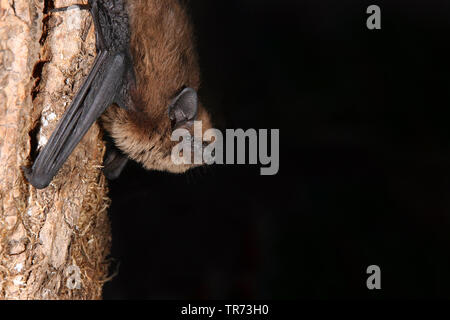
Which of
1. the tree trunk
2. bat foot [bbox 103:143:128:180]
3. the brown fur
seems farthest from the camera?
bat foot [bbox 103:143:128:180]

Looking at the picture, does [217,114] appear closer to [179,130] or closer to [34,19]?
[179,130]

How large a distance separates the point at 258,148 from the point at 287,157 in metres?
0.22

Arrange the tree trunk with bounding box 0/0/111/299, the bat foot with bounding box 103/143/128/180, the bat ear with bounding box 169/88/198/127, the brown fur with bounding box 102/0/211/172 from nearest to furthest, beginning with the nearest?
the tree trunk with bounding box 0/0/111/299 < the brown fur with bounding box 102/0/211/172 < the bat ear with bounding box 169/88/198/127 < the bat foot with bounding box 103/143/128/180

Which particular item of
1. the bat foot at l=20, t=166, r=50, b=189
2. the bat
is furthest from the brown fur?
the bat foot at l=20, t=166, r=50, b=189

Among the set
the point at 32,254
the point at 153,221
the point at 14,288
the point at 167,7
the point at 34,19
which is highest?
the point at 167,7

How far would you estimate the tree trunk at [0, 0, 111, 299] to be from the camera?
1818mm

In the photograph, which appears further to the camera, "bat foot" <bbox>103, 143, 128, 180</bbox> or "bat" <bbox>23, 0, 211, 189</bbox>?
"bat foot" <bbox>103, 143, 128, 180</bbox>

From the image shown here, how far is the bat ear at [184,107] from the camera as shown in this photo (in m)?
2.25

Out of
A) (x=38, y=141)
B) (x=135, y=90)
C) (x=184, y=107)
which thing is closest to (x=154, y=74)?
(x=135, y=90)

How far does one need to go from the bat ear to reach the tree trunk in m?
0.44

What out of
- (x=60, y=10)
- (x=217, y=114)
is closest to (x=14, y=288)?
(x=60, y=10)

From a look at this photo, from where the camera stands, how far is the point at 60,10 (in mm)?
1894

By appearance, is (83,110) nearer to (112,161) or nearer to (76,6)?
(76,6)

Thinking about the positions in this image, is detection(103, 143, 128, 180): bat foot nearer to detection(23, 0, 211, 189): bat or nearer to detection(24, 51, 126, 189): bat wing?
detection(23, 0, 211, 189): bat
